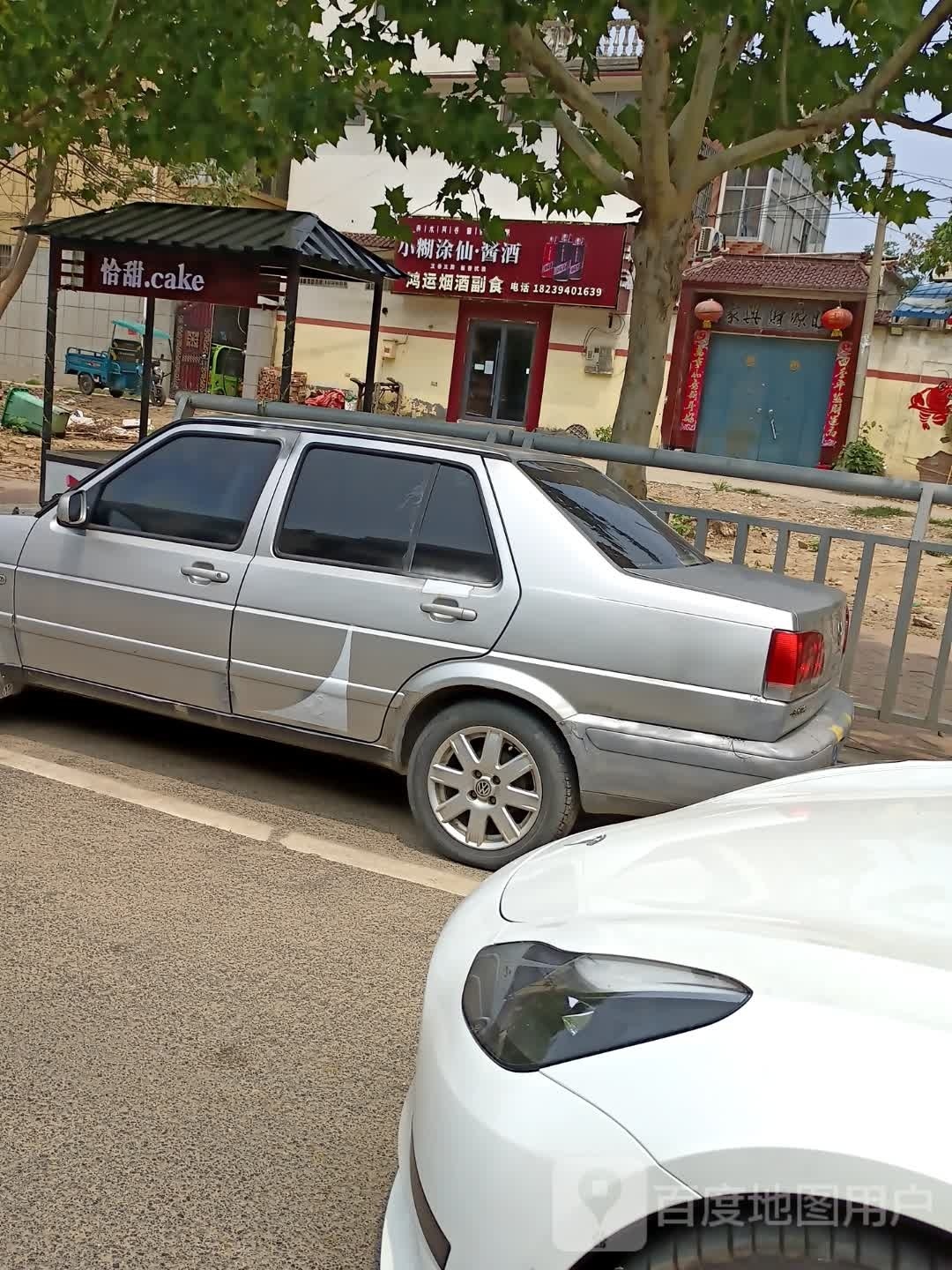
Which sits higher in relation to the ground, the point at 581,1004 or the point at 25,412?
the point at 25,412

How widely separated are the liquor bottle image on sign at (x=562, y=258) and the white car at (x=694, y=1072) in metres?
24.1

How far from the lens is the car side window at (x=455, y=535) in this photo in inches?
184

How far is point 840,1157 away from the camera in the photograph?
5.06 feet

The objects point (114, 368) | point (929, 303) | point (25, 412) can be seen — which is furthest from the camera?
point (114, 368)

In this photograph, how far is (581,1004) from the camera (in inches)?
74.4

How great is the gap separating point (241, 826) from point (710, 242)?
2404cm

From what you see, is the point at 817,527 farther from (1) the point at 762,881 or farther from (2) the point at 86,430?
(2) the point at 86,430

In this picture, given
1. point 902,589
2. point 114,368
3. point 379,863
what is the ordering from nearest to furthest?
point 379,863
point 902,589
point 114,368

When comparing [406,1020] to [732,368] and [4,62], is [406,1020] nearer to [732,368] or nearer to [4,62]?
[4,62]

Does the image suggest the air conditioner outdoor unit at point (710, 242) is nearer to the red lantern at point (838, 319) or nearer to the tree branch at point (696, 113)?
the red lantern at point (838, 319)

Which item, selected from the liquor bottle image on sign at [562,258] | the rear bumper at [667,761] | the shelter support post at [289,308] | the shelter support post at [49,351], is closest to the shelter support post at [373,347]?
the shelter support post at [289,308]

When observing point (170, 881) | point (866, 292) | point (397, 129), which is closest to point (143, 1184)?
point (170, 881)

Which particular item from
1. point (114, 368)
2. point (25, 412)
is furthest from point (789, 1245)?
point (114, 368)

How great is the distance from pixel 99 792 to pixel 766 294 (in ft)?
74.4
